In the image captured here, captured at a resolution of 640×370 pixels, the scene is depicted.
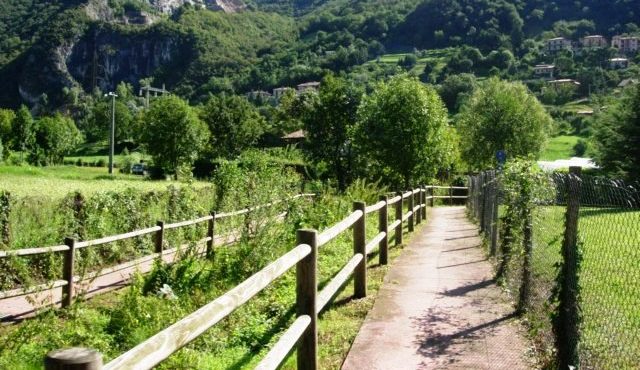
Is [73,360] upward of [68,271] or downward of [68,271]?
upward

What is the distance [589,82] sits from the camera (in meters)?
135

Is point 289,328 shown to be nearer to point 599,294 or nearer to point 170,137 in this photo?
point 599,294

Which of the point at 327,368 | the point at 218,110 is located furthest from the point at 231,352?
the point at 218,110

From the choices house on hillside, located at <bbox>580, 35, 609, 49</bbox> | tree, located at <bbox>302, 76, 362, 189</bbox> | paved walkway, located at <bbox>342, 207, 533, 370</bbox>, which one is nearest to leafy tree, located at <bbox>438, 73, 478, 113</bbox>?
house on hillside, located at <bbox>580, 35, 609, 49</bbox>

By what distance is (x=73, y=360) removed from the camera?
1.47m

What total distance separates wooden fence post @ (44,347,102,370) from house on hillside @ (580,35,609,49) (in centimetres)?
19603

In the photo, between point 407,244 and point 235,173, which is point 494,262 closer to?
point 407,244

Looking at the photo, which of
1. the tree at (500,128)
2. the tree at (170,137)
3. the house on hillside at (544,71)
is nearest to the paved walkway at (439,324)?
the tree at (500,128)

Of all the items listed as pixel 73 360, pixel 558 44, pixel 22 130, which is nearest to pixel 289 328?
pixel 73 360

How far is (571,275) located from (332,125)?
114 feet

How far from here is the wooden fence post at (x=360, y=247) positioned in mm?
6887

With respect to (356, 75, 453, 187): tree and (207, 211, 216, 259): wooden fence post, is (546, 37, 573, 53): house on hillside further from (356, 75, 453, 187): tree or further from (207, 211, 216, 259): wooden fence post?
(207, 211, 216, 259): wooden fence post

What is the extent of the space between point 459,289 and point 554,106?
12118 cm

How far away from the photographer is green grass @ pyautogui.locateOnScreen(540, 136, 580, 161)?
67.8 m
